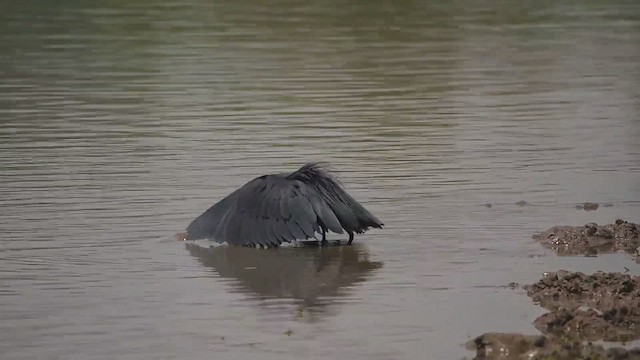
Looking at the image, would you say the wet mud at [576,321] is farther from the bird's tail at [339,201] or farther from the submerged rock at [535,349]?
the bird's tail at [339,201]

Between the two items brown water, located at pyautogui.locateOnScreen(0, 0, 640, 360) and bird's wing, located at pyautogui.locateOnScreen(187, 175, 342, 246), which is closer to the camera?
brown water, located at pyautogui.locateOnScreen(0, 0, 640, 360)

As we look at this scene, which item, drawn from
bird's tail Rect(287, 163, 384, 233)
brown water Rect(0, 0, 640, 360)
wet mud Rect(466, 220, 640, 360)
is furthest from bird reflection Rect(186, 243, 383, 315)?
wet mud Rect(466, 220, 640, 360)

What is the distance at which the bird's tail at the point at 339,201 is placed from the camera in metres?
10.5

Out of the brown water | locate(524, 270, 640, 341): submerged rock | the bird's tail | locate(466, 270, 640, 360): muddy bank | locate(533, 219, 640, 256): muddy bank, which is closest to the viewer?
locate(466, 270, 640, 360): muddy bank

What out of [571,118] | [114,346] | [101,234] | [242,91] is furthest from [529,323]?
[242,91]

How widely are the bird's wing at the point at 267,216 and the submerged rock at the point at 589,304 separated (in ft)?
6.09

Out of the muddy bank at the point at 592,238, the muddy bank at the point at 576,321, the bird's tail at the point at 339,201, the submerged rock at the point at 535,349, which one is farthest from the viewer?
the bird's tail at the point at 339,201

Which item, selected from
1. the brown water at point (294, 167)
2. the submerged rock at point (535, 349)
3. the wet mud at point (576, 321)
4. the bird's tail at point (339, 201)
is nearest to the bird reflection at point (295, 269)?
the brown water at point (294, 167)

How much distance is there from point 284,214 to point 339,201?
382 millimetres

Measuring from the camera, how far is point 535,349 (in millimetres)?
7391

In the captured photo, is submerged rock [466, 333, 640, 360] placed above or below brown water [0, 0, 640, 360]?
below

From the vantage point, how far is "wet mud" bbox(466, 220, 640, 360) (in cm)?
732

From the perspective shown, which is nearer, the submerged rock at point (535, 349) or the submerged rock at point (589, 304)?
the submerged rock at point (535, 349)

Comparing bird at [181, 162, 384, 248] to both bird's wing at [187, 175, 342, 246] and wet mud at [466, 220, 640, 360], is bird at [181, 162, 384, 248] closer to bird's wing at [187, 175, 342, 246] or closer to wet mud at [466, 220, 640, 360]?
bird's wing at [187, 175, 342, 246]
